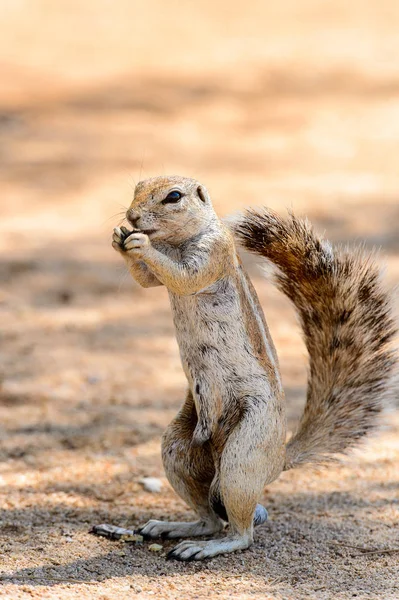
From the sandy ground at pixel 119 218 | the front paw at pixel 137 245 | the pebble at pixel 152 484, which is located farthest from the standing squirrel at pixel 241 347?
the pebble at pixel 152 484

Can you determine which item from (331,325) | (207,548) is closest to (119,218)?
(331,325)

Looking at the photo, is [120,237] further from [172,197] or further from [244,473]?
[244,473]

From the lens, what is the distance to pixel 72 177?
29.8 ft

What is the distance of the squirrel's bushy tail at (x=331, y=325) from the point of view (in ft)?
12.7

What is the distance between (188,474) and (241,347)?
2.04 ft

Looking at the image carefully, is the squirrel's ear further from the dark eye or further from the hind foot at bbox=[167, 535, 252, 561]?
the hind foot at bbox=[167, 535, 252, 561]

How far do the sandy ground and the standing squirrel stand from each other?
32 centimetres

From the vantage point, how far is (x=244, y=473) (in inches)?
142

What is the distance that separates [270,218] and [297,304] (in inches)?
17.3

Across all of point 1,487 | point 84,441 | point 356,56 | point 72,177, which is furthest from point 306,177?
point 1,487

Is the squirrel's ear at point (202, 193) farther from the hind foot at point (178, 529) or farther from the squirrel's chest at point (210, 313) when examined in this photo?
the hind foot at point (178, 529)

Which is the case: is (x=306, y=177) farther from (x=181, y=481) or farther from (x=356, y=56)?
(x=181, y=481)

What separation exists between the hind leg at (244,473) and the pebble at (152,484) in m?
0.79

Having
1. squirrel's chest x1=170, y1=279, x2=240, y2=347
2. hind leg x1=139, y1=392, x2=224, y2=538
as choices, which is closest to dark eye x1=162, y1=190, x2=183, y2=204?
squirrel's chest x1=170, y1=279, x2=240, y2=347
